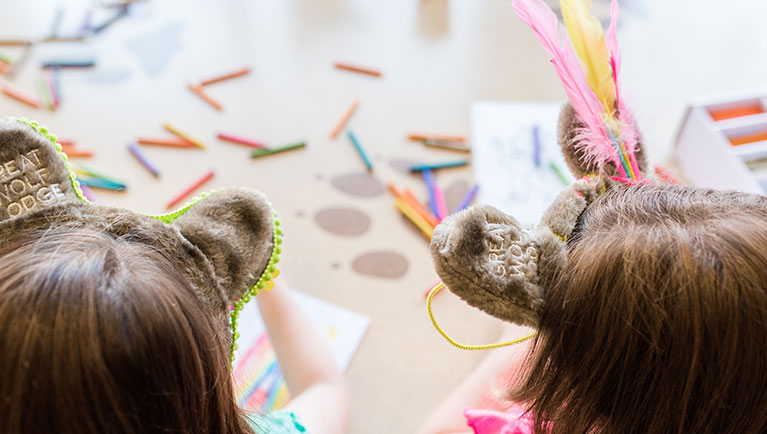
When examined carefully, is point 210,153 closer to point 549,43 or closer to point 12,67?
point 12,67

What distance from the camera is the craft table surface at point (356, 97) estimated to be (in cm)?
62

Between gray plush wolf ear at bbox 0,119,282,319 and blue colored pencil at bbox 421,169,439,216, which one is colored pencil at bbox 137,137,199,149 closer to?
blue colored pencil at bbox 421,169,439,216

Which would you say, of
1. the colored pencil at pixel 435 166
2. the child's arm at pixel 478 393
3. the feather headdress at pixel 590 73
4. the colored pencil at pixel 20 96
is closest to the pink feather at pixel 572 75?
the feather headdress at pixel 590 73

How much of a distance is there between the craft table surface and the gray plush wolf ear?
285mm

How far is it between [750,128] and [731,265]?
0.55 metres

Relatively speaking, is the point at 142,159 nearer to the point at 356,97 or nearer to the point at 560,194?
the point at 356,97

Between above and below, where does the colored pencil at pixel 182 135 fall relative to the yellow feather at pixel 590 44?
below

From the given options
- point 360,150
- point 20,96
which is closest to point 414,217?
point 360,150

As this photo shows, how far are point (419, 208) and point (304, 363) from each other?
0.91ft

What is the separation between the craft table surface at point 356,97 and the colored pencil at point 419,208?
0.07 feet

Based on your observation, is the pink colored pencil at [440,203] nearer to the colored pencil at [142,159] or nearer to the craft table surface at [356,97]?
the craft table surface at [356,97]

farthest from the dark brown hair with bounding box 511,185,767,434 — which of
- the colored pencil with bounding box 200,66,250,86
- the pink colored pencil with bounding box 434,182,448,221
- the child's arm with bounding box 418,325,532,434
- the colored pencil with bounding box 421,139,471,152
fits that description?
the colored pencil with bounding box 200,66,250,86

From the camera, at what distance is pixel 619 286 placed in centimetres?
30

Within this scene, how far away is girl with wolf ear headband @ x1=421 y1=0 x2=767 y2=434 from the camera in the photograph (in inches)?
11.2
